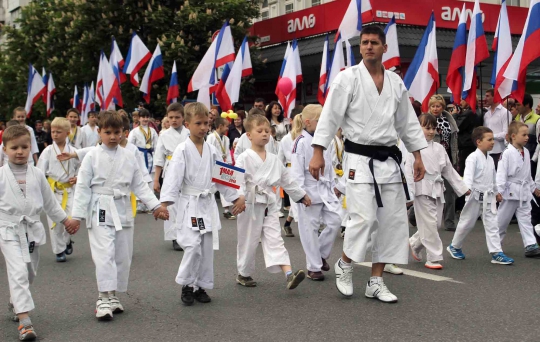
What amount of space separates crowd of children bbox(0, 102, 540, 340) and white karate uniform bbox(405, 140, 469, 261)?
12 mm

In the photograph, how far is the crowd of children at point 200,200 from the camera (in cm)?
589

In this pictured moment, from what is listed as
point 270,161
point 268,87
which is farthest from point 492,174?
point 268,87

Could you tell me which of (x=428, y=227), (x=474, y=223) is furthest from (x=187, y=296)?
(x=474, y=223)

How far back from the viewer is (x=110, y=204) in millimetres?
6281

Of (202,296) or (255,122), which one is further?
(255,122)

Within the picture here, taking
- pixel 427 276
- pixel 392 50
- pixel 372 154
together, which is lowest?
pixel 427 276

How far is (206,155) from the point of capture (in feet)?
21.9

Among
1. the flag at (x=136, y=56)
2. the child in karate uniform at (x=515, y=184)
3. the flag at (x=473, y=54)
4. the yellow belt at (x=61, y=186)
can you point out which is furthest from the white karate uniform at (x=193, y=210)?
the flag at (x=136, y=56)

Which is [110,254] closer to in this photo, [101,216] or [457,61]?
[101,216]

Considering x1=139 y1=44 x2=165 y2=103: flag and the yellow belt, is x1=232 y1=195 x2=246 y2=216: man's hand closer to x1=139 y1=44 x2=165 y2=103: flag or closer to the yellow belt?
the yellow belt

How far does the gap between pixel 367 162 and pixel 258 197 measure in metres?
1.39

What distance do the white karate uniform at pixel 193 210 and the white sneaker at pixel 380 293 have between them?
4.43ft

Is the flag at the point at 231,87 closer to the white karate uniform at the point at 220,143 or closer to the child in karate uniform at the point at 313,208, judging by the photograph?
the white karate uniform at the point at 220,143

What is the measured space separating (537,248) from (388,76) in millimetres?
3393
